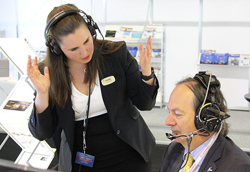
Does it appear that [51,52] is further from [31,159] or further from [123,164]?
[31,159]

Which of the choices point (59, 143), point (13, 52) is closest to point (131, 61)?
point (59, 143)

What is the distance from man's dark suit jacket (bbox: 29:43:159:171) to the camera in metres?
1.48

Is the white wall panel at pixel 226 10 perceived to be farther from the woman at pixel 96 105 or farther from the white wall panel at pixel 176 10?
the woman at pixel 96 105

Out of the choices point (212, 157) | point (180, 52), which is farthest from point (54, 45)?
point (180, 52)

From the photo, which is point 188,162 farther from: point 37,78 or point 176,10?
point 176,10

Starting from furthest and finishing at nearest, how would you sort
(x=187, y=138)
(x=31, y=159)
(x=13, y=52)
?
(x=31, y=159) → (x=13, y=52) → (x=187, y=138)

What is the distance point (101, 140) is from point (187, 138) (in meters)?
0.52

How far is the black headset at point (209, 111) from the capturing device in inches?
44.1

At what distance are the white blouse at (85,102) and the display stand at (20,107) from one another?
1251mm

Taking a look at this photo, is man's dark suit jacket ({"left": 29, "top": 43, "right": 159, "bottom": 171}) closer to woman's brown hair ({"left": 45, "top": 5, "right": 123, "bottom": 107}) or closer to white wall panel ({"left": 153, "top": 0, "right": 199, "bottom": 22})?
woman's brown hair ({"left": 45, "top": 5, "right": 123, "bottom": 107})

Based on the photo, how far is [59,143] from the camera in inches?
67.1

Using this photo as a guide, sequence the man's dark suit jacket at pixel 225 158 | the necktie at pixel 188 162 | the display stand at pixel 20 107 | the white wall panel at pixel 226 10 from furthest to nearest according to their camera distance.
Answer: the white wall panel at pixel 226 10 → the display stand at pixel 20 107 → the necktie at pixel 188 162 → the man's dark suit jacket at pixel 225 158

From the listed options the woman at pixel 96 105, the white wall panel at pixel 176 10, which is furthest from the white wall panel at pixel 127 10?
the woman at pixel 96 105

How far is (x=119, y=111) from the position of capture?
1530 mm
